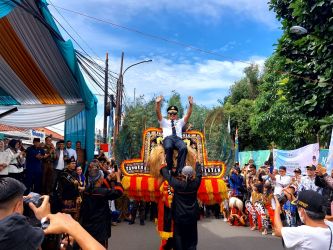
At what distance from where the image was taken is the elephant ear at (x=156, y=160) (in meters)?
6.91

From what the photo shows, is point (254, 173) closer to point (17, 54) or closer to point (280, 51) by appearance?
point (280, 51)

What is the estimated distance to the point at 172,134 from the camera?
685 centimetres

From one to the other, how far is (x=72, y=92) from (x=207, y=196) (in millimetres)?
4439

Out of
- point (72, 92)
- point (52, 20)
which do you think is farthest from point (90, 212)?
point (72, 92)

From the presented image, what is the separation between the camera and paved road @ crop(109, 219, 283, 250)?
25.2 feet

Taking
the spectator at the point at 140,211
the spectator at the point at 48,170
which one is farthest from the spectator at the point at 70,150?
the spectator at the point at 140,211

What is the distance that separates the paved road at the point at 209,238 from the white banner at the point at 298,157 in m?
3.78

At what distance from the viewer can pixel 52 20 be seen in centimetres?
626

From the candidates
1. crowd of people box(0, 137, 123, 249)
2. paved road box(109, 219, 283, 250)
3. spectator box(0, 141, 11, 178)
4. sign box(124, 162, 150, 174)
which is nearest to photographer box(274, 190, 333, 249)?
crowd of people box(0, 137, 123, 249)

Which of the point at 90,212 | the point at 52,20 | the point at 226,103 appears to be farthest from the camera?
the point at 226,103

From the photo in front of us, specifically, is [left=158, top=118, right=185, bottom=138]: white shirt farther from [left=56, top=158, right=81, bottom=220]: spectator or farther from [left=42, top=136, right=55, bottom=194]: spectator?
[left=42, top=136, right=55, bottom=194]: spectator

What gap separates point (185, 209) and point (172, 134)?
5.50 ft

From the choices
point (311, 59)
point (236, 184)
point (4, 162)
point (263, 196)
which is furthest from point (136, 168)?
point (311, 59)

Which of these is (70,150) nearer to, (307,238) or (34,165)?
(34,165)
